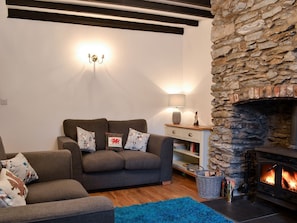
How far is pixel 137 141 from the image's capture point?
14.2ft

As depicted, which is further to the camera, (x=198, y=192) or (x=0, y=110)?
(x=0, y=110)

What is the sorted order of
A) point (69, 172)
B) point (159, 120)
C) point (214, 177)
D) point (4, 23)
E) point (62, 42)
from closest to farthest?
point (69, 172)
point (214, 177)
point (4, 23)
point (62, 42)
point (159, 120)

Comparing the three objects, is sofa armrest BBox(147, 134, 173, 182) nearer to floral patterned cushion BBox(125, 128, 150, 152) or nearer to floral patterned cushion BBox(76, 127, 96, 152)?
floral patterned cushion BBox(125, 128, 150, 152)

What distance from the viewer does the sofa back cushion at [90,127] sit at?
165 inches

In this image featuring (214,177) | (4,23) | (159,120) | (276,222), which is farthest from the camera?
(159,120)

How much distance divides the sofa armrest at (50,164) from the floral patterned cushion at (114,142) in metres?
1.32

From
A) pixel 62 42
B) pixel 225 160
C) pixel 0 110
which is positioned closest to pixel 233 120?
pixel 225 160

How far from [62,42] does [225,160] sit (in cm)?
310

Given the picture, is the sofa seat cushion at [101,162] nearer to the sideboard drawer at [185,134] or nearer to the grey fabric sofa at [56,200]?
the grey fabric sofa at [56,200]

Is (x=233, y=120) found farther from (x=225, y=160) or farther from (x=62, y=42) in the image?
(x=62, y=42)

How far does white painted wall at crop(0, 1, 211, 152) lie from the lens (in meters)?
4.19

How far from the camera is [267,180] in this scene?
3078 millimetres

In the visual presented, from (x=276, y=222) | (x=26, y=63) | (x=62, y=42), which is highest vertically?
(x=62, y=42)

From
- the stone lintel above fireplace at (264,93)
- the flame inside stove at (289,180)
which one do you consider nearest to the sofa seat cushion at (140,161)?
the stone lintel above fireplace at (264,93)
